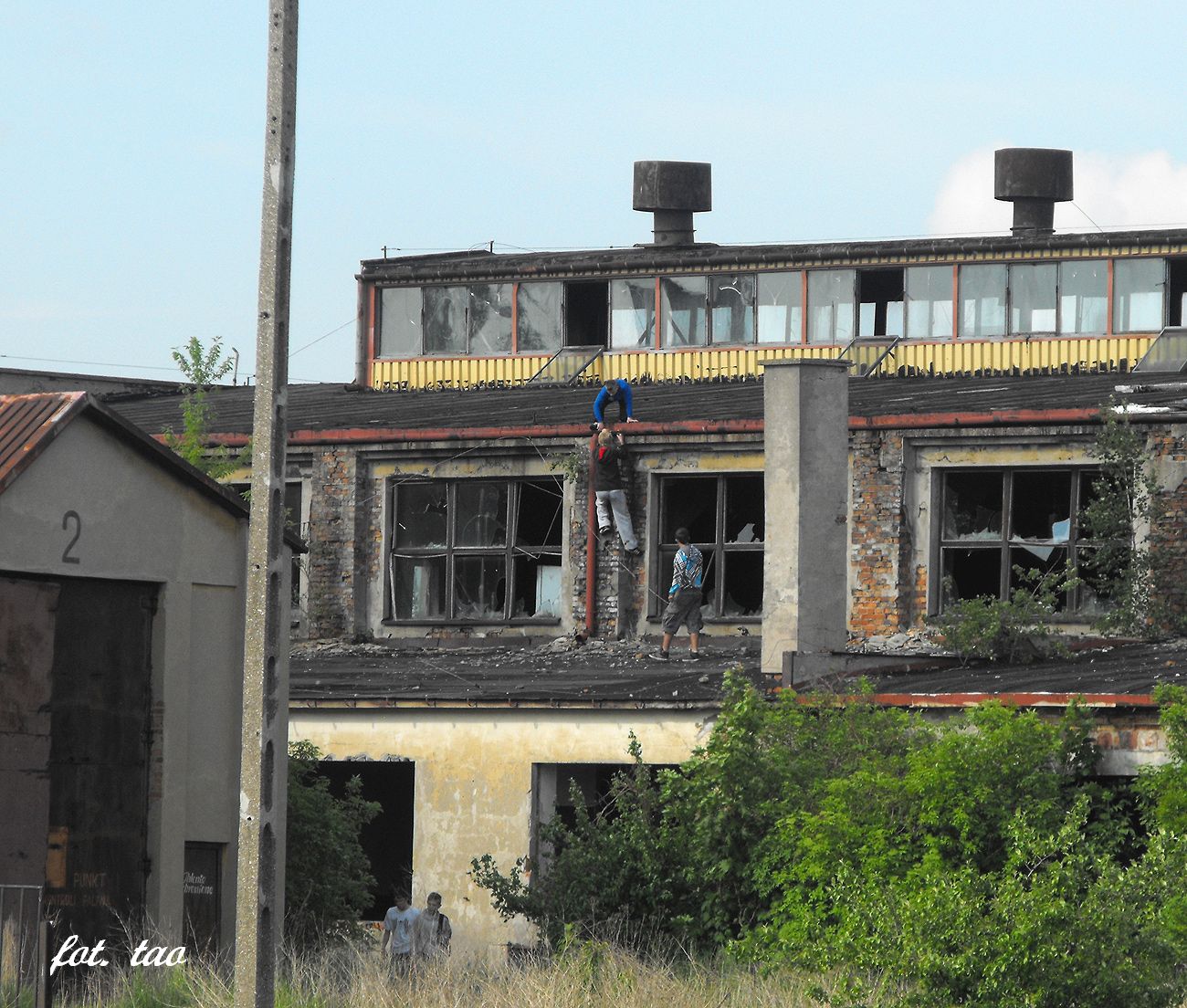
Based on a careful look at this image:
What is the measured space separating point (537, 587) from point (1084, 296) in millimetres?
12164

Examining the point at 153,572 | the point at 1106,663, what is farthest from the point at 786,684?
the point at 153,572

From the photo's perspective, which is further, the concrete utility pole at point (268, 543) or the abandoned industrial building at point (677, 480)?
the abandoned industrial building at point (677, 480)

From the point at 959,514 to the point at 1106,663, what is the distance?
211 inches

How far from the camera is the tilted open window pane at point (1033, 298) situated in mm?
36625

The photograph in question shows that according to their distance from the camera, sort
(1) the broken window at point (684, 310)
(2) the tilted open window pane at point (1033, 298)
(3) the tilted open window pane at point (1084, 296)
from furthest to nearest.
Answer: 1. (1) the broken window at point (684, 310)
2. (2) the tilted open window pane at point (1033, 298)
3. (3) the tilted open window pane at point (1084, 296)

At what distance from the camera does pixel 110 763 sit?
721 inches

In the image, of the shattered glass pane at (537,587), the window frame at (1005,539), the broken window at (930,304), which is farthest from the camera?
the broken window at (930,304)

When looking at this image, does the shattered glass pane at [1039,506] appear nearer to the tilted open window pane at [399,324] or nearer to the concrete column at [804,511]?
the concrete column at [804,511]

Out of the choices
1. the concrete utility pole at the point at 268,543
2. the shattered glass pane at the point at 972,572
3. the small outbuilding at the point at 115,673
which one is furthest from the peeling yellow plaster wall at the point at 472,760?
the concrete utility pole at the point at 268,543

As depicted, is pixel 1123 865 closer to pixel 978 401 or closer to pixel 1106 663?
pixel 1106 663

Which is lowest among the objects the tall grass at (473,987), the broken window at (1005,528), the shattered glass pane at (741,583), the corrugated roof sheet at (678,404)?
the tall grass at (473,987)

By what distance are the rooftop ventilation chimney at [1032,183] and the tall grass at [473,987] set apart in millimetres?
26916

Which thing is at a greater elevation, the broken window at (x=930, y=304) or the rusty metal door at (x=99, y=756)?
the broken window at (x=930, y=304)

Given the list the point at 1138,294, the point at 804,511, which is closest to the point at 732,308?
the point at 1138,294
